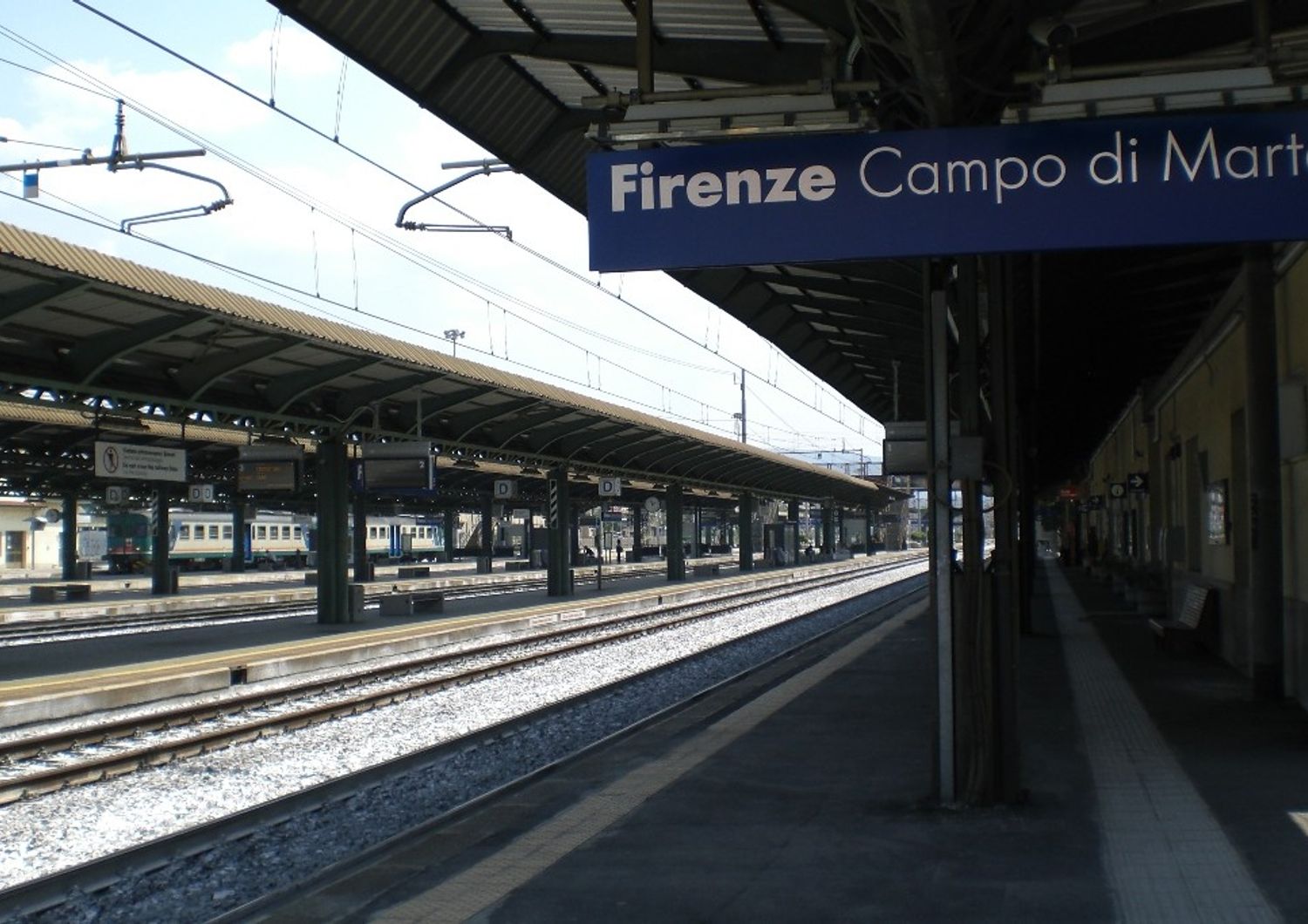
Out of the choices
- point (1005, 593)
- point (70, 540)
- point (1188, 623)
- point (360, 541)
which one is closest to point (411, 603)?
point (1188, 623)

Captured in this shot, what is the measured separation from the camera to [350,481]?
2300cm

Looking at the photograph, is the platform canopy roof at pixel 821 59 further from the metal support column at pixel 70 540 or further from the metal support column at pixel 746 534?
the metal support column at pixel 746 534

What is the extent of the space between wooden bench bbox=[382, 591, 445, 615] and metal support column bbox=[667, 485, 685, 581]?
46.2 feet

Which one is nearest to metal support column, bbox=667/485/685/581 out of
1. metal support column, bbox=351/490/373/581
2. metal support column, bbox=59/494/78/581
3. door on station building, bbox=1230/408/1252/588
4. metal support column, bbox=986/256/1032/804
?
metal support column, bbox=351/490/373/581

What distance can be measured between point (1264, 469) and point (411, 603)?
1823cm

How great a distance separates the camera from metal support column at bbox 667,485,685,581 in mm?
40188

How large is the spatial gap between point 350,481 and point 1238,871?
63.1 feet

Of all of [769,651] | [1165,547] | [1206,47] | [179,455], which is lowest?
[769,651]

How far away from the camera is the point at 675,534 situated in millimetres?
41000

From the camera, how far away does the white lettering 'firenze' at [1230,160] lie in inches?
208

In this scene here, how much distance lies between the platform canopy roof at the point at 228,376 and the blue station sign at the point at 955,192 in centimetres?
895

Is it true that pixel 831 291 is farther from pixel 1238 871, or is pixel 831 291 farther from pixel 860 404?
pixel 860 404

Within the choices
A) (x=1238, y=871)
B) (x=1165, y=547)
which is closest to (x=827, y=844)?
(x=1238, y=871)

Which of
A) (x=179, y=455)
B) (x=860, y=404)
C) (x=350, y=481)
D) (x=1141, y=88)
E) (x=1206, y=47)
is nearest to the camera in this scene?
(x=1141, y=88)
